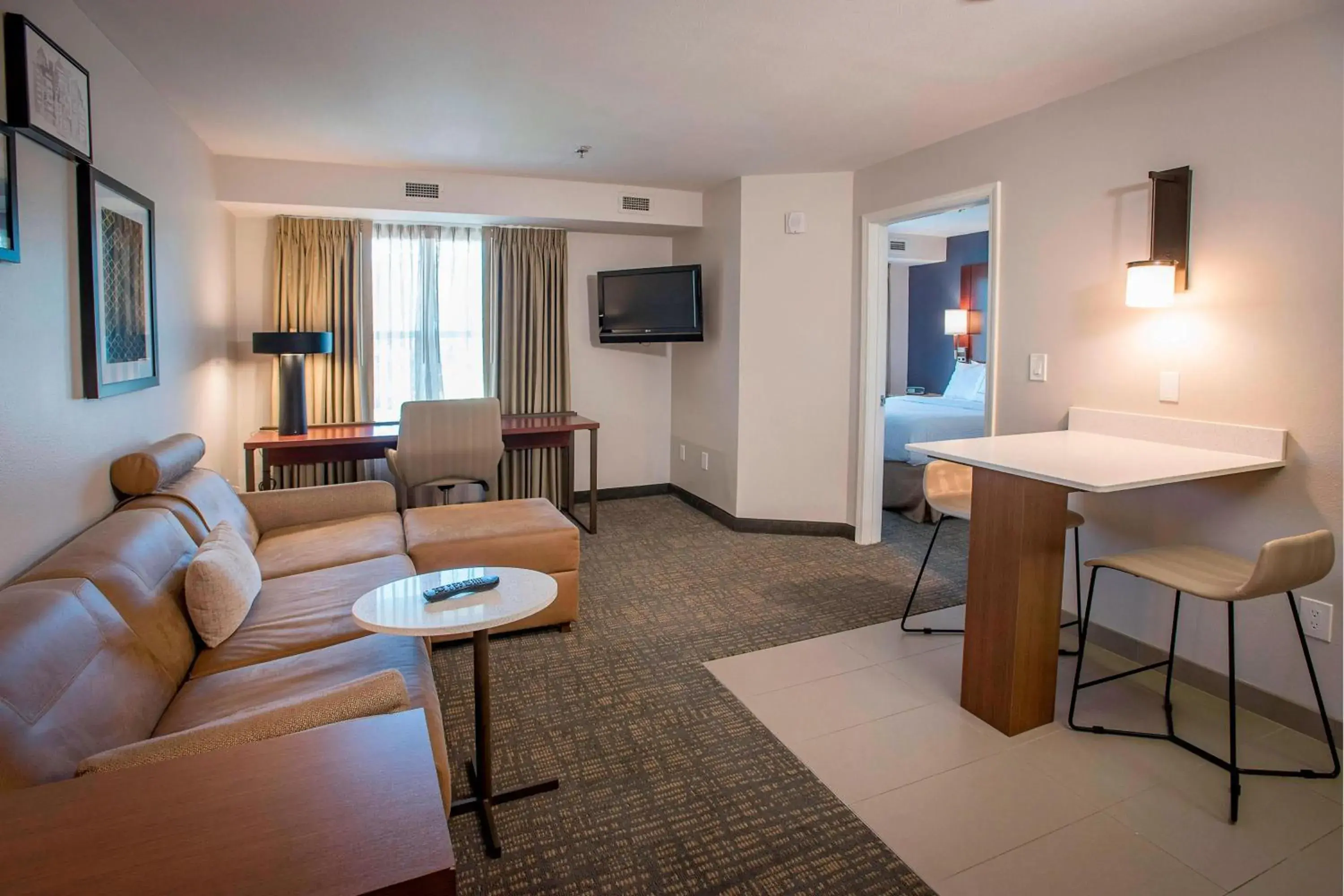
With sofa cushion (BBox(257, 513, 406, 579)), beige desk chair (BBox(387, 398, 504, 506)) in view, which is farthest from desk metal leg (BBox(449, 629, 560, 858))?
beige desk chair (BBox(387, 398, 504, 506))

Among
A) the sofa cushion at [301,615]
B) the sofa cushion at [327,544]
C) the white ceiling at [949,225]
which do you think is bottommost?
the sofa cushion at [301,615]

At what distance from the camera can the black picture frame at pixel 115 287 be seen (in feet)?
7.52

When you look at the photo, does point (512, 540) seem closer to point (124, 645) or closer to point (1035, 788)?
point (124, 645)

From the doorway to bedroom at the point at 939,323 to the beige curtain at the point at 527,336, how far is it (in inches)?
96.7

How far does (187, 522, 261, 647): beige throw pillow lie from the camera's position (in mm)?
2078

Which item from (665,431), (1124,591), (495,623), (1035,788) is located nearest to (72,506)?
(495,623)

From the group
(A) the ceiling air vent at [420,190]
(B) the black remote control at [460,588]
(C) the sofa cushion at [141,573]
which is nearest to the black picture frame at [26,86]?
(C) the sofa cushion at [141,573]

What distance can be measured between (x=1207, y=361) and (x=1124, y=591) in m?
0.96

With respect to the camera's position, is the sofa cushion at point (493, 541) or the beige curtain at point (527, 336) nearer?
the sofa cushion at point (493, 541)

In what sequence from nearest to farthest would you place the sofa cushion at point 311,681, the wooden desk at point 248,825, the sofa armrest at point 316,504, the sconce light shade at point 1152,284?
the wooden desk at point 248,825 → the sofa cushion at point 311,681 → the sconce light shade at point 1152,284 → the sofa armrest at point 316,504

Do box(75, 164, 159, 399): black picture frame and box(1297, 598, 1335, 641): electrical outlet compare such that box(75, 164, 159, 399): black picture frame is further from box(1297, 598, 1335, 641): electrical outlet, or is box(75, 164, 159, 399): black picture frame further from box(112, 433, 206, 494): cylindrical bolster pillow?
box(1297, 598, 1335, 641): electrical outlet

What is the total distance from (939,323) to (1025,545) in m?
5.91

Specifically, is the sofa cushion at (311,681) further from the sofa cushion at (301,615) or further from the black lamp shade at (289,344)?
the black lamp shade at (289,344)

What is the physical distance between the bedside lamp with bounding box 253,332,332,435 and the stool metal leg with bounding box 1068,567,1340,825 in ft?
13.1
